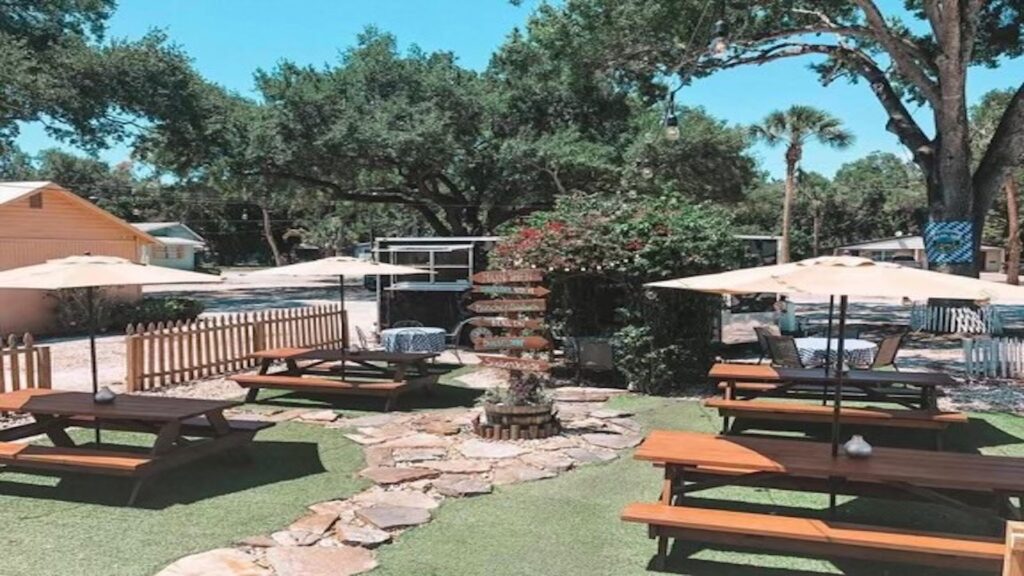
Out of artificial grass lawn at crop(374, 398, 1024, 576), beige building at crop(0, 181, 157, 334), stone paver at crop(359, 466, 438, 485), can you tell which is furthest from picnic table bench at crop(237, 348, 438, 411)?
beige building at crop(0, 181, 157, 334)

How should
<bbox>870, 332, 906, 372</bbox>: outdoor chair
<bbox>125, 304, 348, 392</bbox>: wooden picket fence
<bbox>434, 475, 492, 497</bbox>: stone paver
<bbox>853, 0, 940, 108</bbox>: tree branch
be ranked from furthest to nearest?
<bbox>853, 0, 940, 108</bbox>: tree branch < <bbox>125, 304, 348, 392</bbox>: wooden picket fence < <bbox>870, 332, 906, 372</bbox>: outdoor chair < <bbox>434, 475, 492, 497</bbox>: stone paver

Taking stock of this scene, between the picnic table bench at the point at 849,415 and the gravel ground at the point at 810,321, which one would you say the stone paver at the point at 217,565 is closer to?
the picnic table bench at the point at 849,415

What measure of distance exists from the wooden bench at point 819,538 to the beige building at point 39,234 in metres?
16.7

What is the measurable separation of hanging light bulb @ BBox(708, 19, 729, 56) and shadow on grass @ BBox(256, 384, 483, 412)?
25.0ft

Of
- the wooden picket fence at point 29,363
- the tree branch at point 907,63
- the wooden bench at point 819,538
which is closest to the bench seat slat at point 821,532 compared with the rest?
the wooden bench at point 819,538

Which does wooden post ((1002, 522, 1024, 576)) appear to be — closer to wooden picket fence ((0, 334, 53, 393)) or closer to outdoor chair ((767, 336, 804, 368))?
outdoor chair ((767, 336, 804, 368))

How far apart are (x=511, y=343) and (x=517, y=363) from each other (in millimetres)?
230

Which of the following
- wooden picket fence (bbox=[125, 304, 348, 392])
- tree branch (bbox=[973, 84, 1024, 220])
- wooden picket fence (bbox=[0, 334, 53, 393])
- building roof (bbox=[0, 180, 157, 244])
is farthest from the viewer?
building roof (bbox=[0, 180, 157, 244])

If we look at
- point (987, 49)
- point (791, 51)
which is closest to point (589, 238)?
point (791, 51)

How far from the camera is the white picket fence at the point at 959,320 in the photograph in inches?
608

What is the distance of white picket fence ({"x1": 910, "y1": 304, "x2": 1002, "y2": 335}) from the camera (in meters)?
15.5

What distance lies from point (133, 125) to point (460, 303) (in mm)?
15730

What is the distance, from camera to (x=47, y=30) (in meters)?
25.3

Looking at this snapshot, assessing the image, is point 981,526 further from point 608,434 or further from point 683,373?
point 683,373
